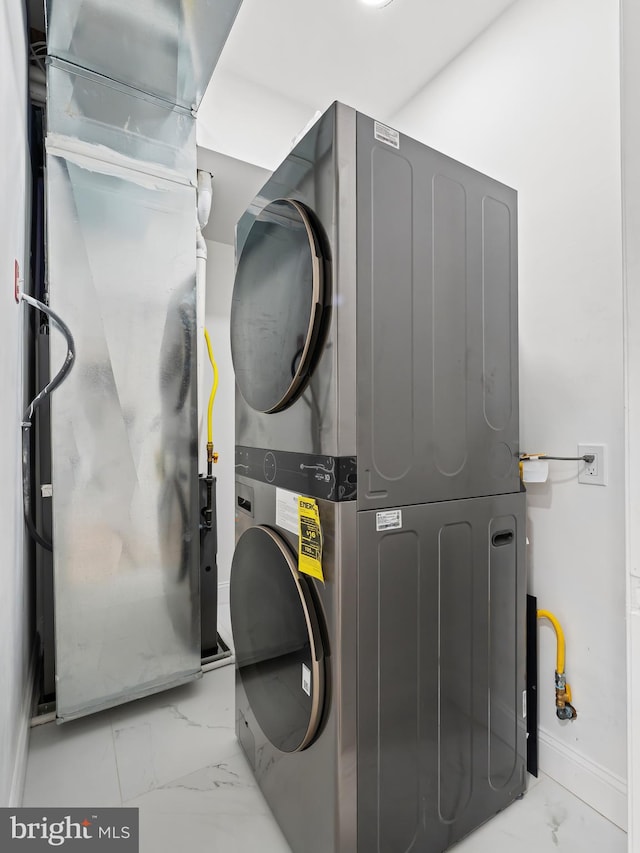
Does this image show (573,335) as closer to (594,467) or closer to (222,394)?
(594,467)

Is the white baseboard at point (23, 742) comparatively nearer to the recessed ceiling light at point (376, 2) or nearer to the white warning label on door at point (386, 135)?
the white warning label on door at point (386, 135)

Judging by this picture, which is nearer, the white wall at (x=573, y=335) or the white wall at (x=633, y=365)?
the white wall at (x=633, y=365)

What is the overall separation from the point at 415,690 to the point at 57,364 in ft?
5.15

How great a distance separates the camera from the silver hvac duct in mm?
1677

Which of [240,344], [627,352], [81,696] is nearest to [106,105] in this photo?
[240,344]

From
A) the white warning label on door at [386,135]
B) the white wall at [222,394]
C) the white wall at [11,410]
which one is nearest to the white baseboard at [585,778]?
the white wall at [11,410]

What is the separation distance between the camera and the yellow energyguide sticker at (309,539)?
Answer: 109 centimetres

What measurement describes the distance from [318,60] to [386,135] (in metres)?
1.28

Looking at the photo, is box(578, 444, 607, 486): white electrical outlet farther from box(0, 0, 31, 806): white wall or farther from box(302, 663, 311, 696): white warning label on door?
box(0, 0, 31, 806): white wall

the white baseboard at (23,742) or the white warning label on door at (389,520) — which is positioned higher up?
the white warning label on door at (389,520)

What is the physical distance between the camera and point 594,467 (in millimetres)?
1429

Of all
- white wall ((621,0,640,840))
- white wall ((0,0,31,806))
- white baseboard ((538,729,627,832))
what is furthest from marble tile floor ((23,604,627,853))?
white wall ((621,0,640,840))

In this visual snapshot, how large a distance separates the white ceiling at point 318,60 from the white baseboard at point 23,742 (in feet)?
8.01

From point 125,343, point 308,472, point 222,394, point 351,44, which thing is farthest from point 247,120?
point 308,472
